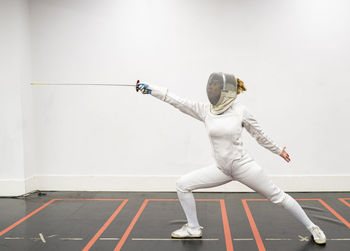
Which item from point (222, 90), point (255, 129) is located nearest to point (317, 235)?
point (255, 129)

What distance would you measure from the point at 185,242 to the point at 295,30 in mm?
3172

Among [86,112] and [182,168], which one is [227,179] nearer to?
[182,168]

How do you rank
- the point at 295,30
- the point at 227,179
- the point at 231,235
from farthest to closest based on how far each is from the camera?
the point at 295,30 < the point at 231,235 < the point at 227,179

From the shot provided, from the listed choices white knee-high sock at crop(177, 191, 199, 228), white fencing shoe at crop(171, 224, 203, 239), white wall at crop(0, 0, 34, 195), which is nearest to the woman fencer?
white knee-high sock at crop(177, 191, 199, 228)

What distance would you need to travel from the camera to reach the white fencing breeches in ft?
9.66

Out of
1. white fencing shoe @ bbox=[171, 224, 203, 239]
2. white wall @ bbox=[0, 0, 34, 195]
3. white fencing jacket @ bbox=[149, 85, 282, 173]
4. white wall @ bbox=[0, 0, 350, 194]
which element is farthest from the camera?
white wall @ bbox=[0, 0, 350, 194]

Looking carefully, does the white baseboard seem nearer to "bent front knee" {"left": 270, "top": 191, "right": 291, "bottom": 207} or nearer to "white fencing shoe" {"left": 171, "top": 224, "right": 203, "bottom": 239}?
"white fencing shoe" {"left": 171, "top": 224, "right": 203, "bottom": 239}

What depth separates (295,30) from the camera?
4.61 metres

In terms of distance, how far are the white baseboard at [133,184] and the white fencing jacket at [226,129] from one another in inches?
73.4

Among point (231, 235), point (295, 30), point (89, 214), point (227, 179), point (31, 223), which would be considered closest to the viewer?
point (227, 179)

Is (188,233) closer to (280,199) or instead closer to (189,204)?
(189,204)

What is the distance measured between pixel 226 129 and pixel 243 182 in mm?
526

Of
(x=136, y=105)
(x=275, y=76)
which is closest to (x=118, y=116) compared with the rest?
(x=136, y=105)

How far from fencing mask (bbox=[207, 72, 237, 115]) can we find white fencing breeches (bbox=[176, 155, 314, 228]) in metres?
0.49
